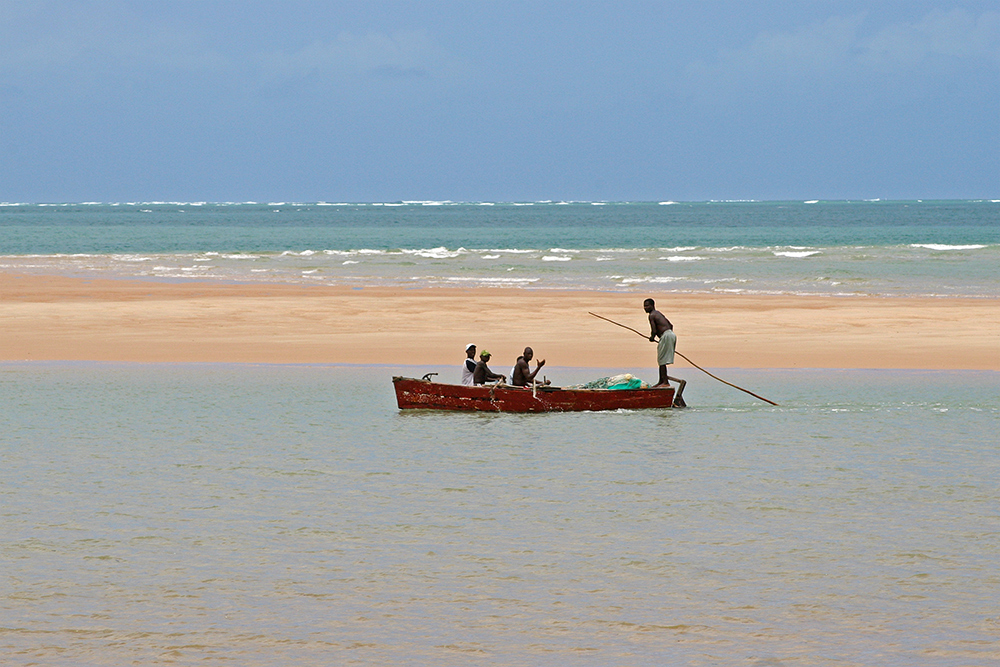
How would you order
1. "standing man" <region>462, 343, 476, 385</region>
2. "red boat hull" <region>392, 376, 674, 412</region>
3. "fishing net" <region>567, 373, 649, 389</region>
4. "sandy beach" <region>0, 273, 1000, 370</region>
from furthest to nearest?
"sandy beach" <region>0, 273, 1000, 370</region>
"standing man" <region>462, 343, 476, 385</region>
"fishing net" <region>567, 373, 649, 389</region>
"red boat hull" <region>392, 376, 674, 412</region>

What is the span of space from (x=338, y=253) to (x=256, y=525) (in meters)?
51.8

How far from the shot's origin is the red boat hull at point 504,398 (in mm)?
17141

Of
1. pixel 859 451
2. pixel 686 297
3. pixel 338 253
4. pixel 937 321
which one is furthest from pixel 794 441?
pixel 338 253

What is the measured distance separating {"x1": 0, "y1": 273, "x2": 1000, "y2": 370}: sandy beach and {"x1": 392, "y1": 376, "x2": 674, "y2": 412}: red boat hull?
5366mm

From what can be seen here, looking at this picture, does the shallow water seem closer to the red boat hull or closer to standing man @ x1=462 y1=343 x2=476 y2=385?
the red boat hull

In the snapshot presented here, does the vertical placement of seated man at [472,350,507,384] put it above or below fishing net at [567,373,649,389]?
above

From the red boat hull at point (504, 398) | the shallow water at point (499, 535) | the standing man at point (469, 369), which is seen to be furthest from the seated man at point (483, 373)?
the shallow water at point (499, 535)

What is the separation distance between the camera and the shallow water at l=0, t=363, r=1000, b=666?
7801mm

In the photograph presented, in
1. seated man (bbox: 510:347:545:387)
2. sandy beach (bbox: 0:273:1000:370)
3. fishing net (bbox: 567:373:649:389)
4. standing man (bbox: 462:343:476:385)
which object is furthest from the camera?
sandy beach (bbox: 0:273:1000:370)

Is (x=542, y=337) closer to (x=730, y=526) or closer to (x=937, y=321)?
(x=937, y=321)

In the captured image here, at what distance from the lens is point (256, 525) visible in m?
10.8

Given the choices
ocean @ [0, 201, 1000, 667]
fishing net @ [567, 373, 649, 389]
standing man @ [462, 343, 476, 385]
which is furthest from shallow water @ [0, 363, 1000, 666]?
standing man @ [462, 343, 476, 385]

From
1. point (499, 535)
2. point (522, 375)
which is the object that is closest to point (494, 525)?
point (499, 535)

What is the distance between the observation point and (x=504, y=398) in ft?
56.5
